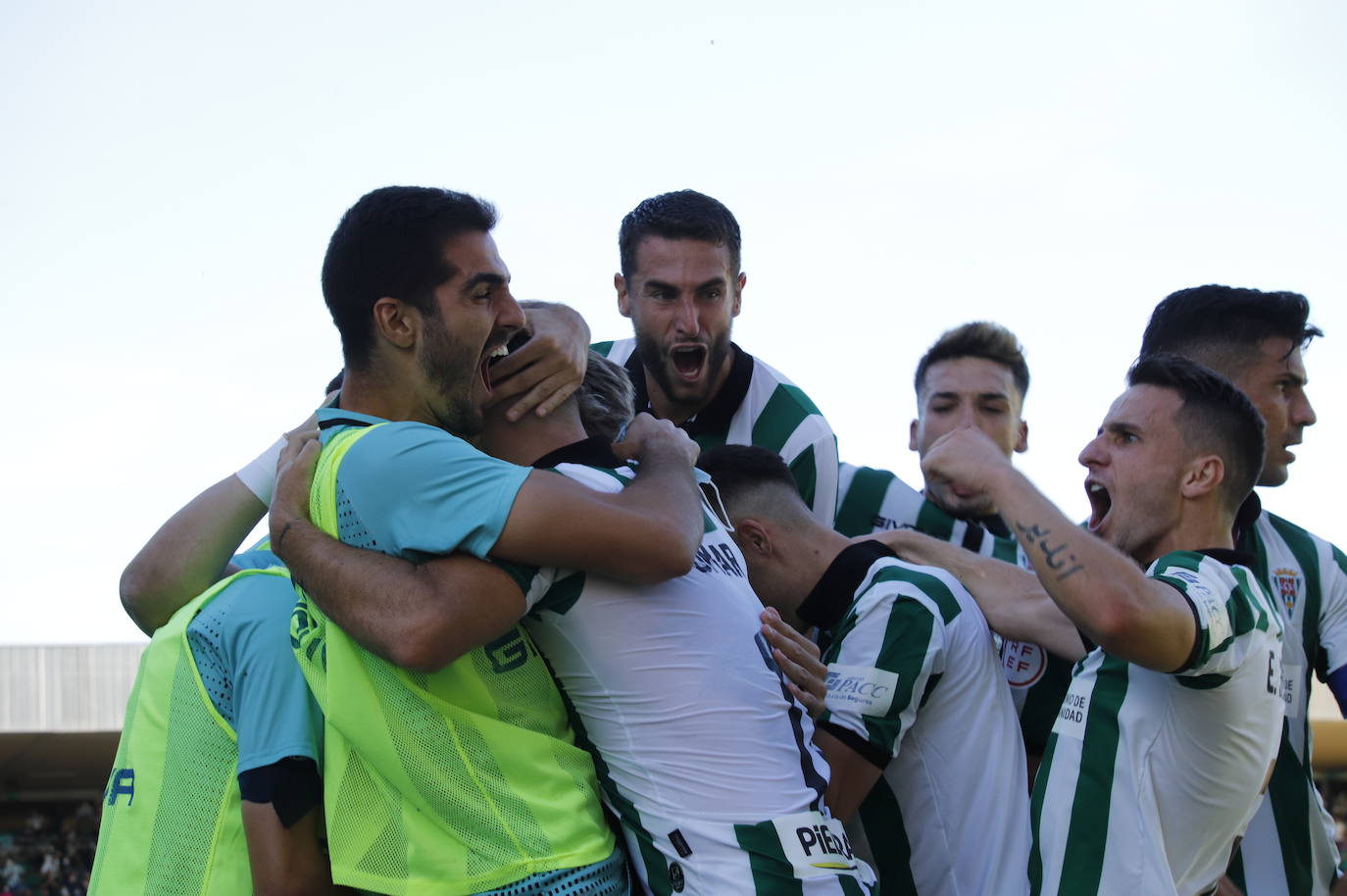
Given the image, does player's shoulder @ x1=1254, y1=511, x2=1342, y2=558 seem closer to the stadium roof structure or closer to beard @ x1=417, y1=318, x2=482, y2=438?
beard @ x1=417, y1=318, x2=482, y2=438

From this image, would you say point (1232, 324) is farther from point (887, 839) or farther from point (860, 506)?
point (887, 839)

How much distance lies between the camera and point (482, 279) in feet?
10.4

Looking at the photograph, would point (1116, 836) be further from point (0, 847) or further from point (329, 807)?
point (0, 847)

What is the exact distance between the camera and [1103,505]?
13.8 feet

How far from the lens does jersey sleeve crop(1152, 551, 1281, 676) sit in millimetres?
3105

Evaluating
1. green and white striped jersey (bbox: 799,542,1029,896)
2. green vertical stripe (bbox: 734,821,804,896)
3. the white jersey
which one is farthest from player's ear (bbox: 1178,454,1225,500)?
green vertical stripe (bbox: 734,821,804,896)

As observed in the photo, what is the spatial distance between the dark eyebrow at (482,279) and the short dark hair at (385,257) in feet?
0.17

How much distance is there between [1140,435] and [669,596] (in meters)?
1.67

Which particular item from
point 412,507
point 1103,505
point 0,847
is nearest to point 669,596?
point 412,507

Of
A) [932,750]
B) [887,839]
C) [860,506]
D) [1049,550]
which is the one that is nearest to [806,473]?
→ [860,506]

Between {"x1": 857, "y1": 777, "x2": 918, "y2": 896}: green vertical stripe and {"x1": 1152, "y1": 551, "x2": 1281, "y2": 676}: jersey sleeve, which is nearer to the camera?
{"x1": 1152, "y1": 551, "x2": 1281, "y2": 676}: jersey sleeve

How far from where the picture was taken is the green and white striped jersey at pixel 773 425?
16.3 ft

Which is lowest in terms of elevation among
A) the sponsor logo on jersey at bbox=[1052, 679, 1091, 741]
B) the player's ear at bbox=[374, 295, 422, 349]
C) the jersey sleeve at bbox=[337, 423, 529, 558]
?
the sponsor logo on jersey at bbox=[1052, 679, 1091, 741]

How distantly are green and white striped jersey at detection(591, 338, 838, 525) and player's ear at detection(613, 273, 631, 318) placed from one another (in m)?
0.31
